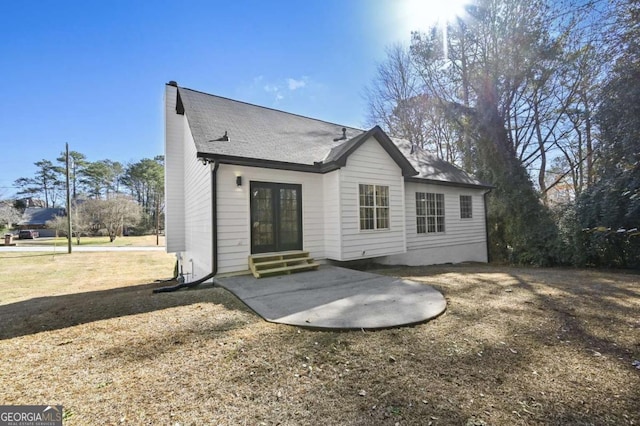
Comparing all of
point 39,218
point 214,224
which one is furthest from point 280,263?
point 39,218

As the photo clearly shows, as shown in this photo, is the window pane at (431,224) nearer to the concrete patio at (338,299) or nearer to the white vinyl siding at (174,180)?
the concrete patio at (338,299)

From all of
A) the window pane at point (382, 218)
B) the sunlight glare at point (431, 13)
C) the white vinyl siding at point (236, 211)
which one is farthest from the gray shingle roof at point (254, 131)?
the sunlight glare at point (431, 13)

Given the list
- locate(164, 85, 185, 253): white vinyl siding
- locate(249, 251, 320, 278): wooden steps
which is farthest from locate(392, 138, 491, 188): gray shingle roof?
locate(164, 85, 185, 253): white vinyl siding

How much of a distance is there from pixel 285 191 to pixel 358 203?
2112mm

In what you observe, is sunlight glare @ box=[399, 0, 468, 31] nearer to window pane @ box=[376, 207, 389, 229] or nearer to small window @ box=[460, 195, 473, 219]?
small window @ box=[460, 195, 473, 219]

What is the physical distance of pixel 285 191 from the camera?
7285 millimetres

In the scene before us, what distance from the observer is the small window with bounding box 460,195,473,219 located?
453 inches

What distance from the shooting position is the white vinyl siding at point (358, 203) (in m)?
7.42

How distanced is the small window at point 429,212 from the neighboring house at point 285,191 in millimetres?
39

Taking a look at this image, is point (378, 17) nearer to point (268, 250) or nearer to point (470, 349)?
point (268, 250)

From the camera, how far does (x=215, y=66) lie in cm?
1027

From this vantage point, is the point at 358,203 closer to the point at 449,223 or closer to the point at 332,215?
the point at 332,215

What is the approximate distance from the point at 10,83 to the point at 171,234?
40.0 ft

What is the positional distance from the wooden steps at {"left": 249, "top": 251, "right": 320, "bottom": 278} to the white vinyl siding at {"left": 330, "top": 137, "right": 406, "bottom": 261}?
0.90 meters
